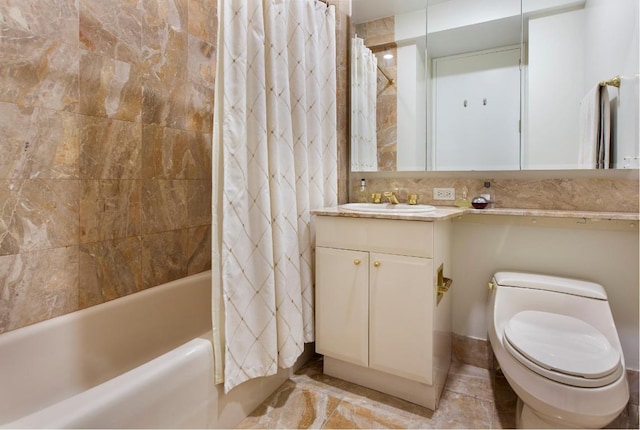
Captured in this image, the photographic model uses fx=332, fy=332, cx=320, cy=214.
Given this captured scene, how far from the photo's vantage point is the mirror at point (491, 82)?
1657 mm

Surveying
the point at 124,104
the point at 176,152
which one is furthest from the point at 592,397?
the point at 124,104

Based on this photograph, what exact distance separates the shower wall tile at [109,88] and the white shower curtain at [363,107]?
136 cm

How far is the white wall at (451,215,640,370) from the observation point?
1.63 metres

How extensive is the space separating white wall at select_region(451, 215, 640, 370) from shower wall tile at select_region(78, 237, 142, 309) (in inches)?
70.1

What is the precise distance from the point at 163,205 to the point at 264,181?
0.67 meters

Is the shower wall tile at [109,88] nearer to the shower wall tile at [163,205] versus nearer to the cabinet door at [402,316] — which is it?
the shower wall tile at [163,205]

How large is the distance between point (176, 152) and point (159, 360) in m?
1.13

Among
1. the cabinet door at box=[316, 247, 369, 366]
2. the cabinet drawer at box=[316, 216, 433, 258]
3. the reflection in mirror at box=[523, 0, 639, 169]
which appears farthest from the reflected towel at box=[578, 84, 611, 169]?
the cabinet door at box=[316, 247, 369, 366]

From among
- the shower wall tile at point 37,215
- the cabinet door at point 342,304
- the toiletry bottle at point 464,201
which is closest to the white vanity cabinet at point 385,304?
the cabinet door at point 342,304

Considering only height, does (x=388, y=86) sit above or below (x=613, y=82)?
above

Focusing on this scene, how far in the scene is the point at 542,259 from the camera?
5.89ft

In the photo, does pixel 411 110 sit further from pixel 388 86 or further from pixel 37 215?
pixel 37 215

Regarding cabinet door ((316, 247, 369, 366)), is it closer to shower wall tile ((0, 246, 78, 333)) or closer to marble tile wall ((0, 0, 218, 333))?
marble tile wall ((0, 0, 218, 333))

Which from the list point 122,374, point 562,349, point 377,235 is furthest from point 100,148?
point 562,349
